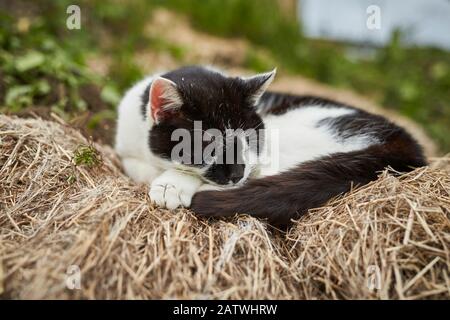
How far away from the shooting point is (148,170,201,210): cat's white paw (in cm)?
215

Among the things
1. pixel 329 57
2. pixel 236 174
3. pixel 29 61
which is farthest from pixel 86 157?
pixel 329 57

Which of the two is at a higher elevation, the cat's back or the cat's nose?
the cat's back

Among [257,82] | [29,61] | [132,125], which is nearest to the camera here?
[257,82]

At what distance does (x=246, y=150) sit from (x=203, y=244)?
688 mm

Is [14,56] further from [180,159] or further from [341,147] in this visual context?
[341,147]

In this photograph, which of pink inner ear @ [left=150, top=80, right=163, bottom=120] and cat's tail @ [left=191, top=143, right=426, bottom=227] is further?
pink inner ear @ [left=150, top=80, right=163, bottom=120]

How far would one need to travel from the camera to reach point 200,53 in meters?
5.84

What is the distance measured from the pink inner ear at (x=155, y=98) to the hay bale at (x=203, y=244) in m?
0.46

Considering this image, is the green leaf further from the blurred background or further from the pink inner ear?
the pink inner ear

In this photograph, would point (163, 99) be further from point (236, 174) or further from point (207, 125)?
point (236, 174)

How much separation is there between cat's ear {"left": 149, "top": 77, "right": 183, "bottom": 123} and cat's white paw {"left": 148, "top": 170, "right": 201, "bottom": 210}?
0.34m

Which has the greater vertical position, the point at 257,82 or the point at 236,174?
the point at 257,82

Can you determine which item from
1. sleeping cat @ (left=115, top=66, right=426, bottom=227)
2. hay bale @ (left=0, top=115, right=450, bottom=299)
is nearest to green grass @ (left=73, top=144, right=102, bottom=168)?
hay bale @ (left=0, top=115, right=450, bottom=299)

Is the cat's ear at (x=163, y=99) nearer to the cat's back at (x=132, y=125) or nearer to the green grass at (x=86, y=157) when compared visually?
the cat's back at (x=132, y=125)
